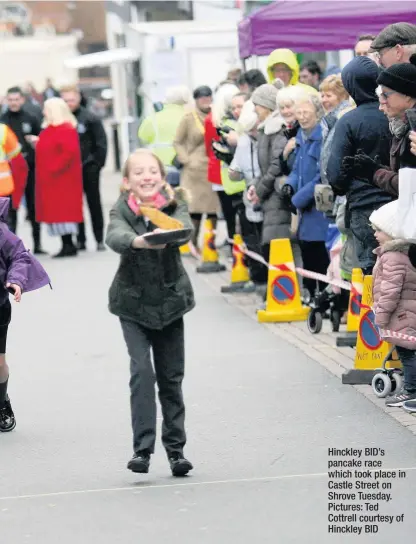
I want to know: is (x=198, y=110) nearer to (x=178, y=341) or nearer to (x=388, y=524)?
(x=178, y=341)

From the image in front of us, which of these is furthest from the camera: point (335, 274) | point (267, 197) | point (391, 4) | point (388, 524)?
point (391, 4)

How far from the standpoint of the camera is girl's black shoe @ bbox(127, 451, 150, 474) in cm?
735

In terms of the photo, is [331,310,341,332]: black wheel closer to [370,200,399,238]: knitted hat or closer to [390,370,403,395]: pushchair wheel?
[390,370,403,395]: pushchair wheel

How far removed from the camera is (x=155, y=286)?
24.1 feet

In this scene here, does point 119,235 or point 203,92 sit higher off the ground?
point 119,235

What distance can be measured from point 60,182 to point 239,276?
4967 mm

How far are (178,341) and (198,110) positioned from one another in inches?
418

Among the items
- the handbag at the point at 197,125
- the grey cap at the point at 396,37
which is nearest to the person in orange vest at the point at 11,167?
the handbag at the point at 197,125

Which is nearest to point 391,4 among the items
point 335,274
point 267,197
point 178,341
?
point 267,197

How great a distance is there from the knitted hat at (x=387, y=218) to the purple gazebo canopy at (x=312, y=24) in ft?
20.5

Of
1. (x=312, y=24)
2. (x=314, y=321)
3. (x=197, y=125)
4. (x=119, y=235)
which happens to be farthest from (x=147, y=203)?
(x=197, y=125)

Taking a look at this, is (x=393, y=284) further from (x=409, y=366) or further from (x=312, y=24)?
(x=312, y=24)

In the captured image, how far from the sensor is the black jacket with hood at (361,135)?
9586 millimetres

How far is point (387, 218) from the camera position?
863cm
